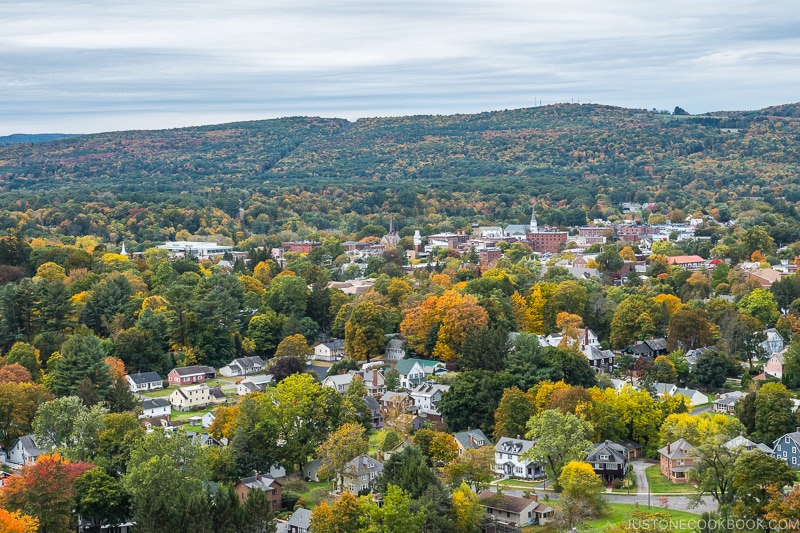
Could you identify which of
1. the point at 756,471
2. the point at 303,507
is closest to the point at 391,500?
the point at 303,507

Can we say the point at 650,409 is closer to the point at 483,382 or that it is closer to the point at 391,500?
the point at 483,382

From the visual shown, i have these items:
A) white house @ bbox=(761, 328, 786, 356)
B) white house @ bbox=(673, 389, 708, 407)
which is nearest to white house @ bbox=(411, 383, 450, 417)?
white house @ bbox=(673, 389, 708, 407)

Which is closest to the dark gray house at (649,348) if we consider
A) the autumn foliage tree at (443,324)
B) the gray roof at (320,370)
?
the autumn foliage tree at (443,324)

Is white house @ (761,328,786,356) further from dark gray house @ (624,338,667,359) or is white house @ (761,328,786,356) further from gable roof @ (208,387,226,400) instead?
gable roof @ (208,387,226,400)

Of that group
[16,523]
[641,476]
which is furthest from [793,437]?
[16,523]

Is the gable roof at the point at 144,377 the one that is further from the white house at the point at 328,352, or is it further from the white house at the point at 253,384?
the white house at the point at 328,352

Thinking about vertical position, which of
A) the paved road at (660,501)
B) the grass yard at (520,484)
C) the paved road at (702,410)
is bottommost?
the grass yard at (520,484)
